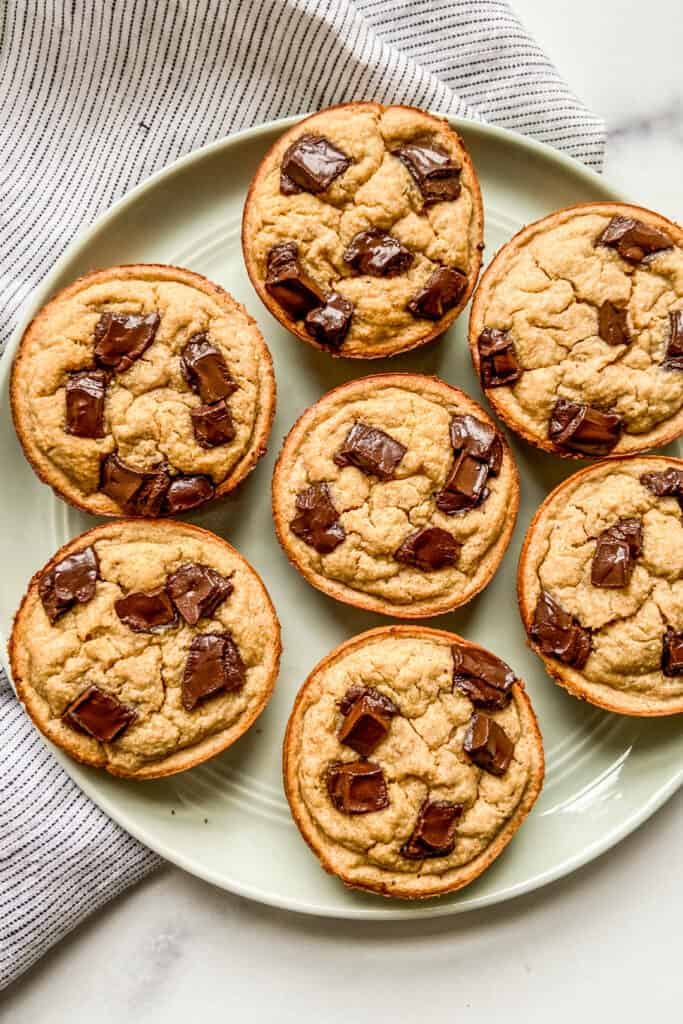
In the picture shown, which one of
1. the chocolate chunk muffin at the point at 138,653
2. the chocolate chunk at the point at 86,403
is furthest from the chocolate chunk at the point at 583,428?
the chocolate chunk at the point at 86,403

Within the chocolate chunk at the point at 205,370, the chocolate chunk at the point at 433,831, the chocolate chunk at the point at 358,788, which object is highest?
the chocolate chunk at the point at 205,370

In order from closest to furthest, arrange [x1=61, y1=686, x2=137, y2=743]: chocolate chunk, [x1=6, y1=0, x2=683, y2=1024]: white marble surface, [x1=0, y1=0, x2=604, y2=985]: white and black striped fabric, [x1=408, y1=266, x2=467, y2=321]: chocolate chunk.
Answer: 1. [x1=61, y1=686, x2=137, y2=743]: chocolate chunk
2. [x1=408, y1=266, x2=467, y2=321]: chocolate chunk
3. [x1=0, y1=0, x2=604, y2=985]: white and black striped fabric
4. [x1=6, y1=0, x2=683, y2=1024]: white marble surface

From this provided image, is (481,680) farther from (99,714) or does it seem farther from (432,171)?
(432,171)

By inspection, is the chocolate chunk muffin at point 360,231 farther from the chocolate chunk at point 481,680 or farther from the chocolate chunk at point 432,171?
the chocolate chunk at point 481,680

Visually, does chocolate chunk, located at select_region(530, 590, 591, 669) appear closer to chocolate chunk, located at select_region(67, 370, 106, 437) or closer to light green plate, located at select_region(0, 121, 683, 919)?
light green plate, located at select_region(0, 121, 683, 919)

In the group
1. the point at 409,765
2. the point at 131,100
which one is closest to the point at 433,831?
the point at 409,765

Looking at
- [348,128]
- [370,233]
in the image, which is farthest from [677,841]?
[348,128]

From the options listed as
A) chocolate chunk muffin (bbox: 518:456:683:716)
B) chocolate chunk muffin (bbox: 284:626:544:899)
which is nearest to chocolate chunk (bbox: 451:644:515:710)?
chocolate chunk muffin (bbox: 284:626:544:899)
